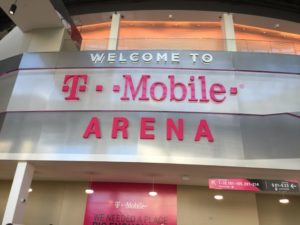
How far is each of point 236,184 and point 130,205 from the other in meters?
3.67

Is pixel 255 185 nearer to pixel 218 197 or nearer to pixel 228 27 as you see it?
pixel 218 197

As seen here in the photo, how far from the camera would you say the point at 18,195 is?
744 centimetres

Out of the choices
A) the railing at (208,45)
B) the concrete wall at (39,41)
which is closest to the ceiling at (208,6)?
the concrete wall at (39,41)

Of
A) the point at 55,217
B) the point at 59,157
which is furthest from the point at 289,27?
the point at 55,217

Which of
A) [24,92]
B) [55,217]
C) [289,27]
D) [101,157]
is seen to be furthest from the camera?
[289,27]

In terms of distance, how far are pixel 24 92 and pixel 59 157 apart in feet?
8.93

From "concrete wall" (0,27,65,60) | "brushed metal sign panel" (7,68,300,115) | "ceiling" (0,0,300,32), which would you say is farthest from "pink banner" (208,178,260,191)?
"ceiling" (0,0,300,32)

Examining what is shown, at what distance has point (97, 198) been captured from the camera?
9570 millimetres

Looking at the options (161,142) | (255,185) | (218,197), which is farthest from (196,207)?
(161,142)

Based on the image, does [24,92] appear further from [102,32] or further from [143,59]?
[102,32]

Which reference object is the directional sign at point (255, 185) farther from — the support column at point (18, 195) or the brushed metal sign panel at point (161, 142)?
the support column at point (18, 195)

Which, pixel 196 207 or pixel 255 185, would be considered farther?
pixel 196 207

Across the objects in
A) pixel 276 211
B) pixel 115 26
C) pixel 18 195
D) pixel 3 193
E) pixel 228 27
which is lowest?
pixel 18 195

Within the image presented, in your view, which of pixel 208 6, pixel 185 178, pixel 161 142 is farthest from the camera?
pixel 208 6
